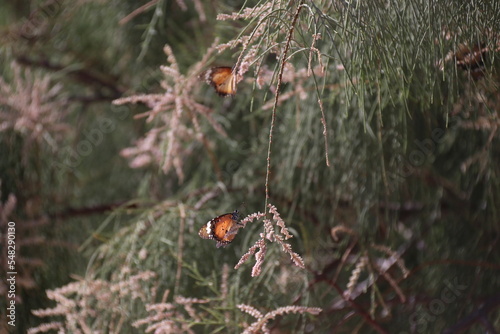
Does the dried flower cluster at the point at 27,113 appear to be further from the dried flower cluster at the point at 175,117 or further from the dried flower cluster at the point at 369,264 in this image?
the dried flower cluster at the point at 369,264

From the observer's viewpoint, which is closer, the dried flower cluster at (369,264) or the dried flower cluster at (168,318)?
the dried flower cluster at (168,318)

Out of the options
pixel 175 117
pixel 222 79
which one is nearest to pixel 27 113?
pixel 175 117

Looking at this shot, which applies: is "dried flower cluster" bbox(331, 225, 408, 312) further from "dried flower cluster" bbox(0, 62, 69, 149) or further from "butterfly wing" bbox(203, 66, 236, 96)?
"dried flower cluster" bbox(0, 62, 69, 149)

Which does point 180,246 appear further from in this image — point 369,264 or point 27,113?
point 27,113

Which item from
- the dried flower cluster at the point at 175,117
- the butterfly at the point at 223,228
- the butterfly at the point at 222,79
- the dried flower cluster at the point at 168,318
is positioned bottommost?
the dried flower cluster at the point at 168,318

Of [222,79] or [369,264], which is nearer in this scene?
[222,79]

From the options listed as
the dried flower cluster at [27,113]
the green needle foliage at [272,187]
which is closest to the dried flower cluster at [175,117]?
the green needle foliage at [272,187]

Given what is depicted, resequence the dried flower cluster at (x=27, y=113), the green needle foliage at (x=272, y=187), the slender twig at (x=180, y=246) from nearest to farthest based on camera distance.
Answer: the green needle foliage at (x=272, y=187), the slender twig at (x=180, y=246), the dried flower cluster at (x=27, y=113)

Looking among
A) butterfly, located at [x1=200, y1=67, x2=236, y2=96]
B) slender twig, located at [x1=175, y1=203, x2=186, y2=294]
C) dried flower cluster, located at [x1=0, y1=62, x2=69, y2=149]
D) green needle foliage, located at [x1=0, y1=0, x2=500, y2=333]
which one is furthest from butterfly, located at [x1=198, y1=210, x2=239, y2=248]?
dried flower cluster, located at [x1=0, y1=62, x2=69, y2=149]
